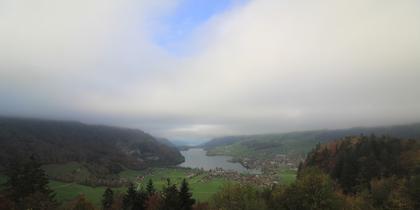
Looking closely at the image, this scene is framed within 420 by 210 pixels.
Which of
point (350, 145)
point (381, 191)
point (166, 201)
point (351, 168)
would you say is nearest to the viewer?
point (166, 201)

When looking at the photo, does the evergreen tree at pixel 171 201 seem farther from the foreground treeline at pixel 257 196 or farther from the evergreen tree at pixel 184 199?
the evergreen tree at pixel 184 199

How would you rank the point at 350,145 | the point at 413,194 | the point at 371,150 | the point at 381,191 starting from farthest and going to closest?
the point at 350,145 < the point at 371,150 < the point at 381,191 < the point at 413,194

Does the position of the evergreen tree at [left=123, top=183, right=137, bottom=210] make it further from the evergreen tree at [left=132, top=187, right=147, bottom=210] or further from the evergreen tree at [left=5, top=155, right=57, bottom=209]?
the evergreen tree at [left=5, top=155, right=57, bottom=209]

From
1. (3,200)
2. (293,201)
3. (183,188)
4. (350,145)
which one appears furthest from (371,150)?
(3,200)

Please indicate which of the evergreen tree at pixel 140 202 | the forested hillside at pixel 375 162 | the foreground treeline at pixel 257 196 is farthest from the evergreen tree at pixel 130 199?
the forested hillside at pixel 375 162

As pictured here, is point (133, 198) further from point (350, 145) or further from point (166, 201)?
point (350, 145)

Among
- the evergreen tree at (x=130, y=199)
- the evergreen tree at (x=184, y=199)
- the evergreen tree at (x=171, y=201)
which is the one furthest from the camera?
the evergreen tree at (x=130, y=199)

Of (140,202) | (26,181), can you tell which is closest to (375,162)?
(140,202)

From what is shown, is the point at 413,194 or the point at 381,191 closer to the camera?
the point at 413,194

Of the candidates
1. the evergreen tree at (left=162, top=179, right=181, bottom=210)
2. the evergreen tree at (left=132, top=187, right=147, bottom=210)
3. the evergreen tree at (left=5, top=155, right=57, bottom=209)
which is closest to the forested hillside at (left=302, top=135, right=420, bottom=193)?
the evergreen tree at (left=162, top=179, right=181, bottom=210)

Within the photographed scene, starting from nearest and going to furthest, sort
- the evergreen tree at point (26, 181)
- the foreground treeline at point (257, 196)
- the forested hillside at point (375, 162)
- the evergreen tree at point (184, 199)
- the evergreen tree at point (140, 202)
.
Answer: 1. the foreground treeline at point (257, 196)
2. the evergreen tree at point (184, 199)
3. the evergreen tree at point (140, 202)
4. the evergreen tree at point (26, 181)
5. the forested hillside at point (375, 162)

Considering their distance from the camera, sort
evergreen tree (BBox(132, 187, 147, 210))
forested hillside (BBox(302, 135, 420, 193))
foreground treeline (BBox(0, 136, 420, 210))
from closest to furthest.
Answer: foreground treeline (BBox(0, 136, 420, 210)), evergreen tree (BBox(132, 187, 147, 210)), forested hillside (BBox(302, 135, 420, 193))
